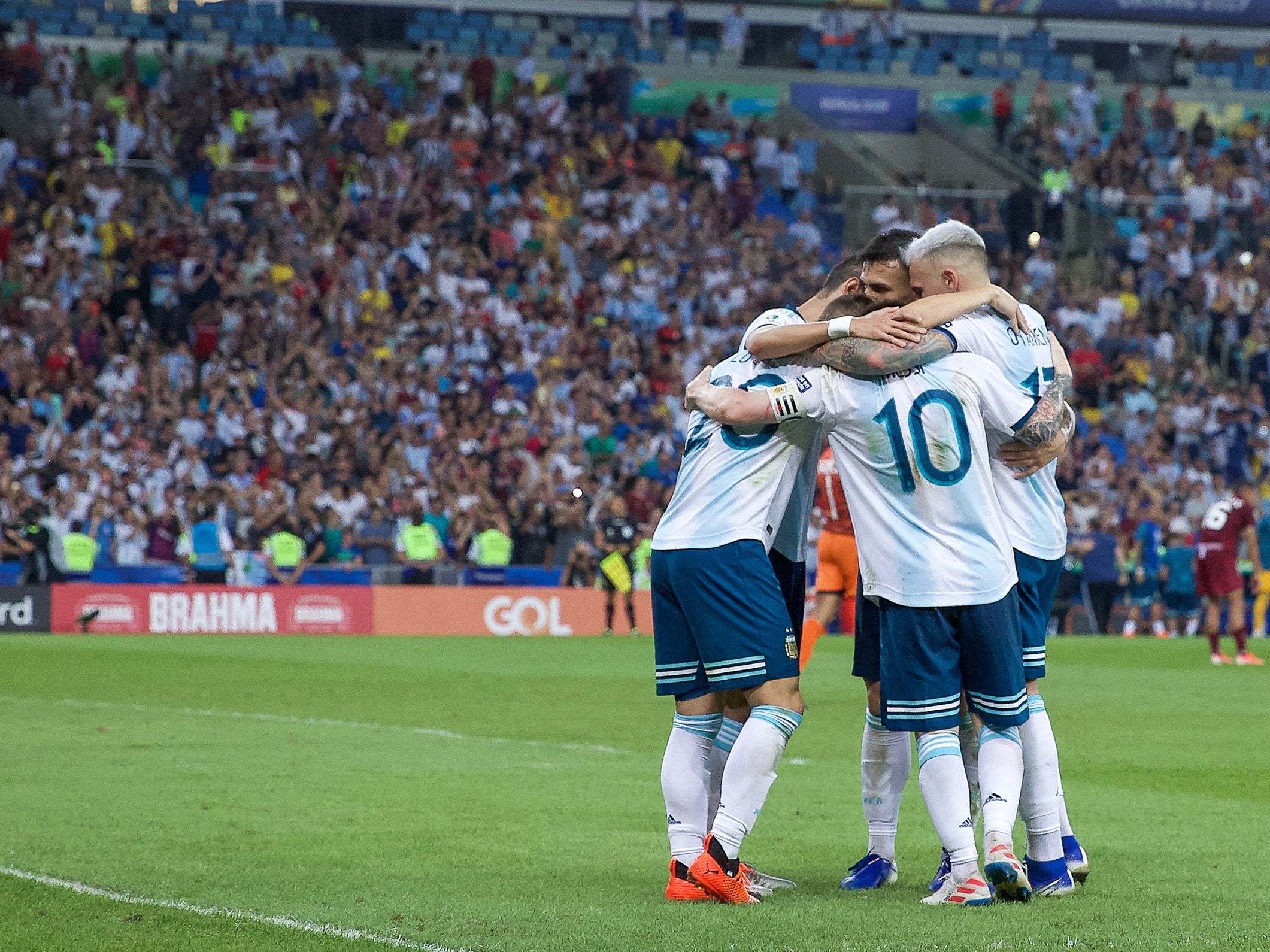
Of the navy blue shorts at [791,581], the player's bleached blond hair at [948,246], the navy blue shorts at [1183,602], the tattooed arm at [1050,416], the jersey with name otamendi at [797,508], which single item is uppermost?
the player's bleached blond hair at [948,246]

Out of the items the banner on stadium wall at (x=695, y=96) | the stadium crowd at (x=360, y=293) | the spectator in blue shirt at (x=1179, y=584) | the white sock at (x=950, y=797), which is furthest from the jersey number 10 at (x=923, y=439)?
the banner on stadium wall at (x=695, y=96)

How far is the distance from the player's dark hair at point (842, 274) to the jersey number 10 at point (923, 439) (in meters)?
0.54

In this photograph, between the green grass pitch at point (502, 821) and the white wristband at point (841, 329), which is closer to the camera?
the green grass pitch at point (502, 821)

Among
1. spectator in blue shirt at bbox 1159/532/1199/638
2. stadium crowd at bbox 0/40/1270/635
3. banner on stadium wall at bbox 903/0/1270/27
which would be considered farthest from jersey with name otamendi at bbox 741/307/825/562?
banner on stadium wall at bbox 903/0/1270/27

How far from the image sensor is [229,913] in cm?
575

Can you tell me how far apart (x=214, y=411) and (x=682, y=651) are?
69.2ft

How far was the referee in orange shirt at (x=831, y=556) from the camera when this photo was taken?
14.1m

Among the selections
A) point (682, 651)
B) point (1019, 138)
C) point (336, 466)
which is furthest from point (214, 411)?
point (682, 651)

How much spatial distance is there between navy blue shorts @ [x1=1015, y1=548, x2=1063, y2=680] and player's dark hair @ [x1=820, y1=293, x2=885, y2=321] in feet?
3.45

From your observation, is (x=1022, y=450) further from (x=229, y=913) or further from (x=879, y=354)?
(x=229, y=913)

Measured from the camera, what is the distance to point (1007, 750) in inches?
241

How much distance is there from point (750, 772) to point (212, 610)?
1887cm

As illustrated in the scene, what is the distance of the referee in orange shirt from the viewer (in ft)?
46.2

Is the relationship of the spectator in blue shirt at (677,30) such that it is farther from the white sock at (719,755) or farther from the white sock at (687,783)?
the white sock at (687,783)
